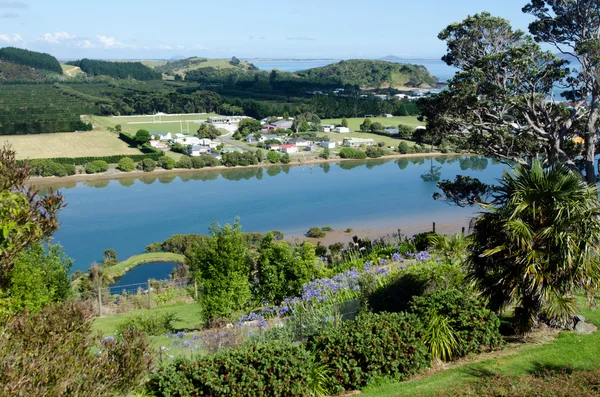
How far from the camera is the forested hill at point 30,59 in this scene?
171 meters

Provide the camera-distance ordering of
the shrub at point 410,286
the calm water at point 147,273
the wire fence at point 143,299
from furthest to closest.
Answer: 1. the calm water at point 147,273
2. the wire fence at point 143,299
3. the shrub at point 410,286

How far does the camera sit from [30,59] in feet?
560

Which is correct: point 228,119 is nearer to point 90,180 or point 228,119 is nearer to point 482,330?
point 90,180

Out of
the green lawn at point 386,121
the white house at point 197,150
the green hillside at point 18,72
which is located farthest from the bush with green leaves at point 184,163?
the green hillside at point 18,72

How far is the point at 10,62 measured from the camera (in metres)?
169

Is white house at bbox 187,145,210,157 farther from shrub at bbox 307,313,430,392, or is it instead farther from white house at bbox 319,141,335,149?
shrub at bbox 307,313,430,392

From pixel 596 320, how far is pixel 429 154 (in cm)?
5388

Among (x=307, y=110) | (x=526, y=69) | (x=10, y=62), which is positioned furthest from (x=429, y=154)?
(x=10, y=62)

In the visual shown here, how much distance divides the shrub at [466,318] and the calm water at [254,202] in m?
19.2

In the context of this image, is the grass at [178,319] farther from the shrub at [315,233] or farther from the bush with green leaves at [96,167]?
the bush with green leaves at [96,167]

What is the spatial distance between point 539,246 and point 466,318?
121 cm

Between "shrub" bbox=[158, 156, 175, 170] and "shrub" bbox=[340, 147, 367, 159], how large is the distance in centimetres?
1621

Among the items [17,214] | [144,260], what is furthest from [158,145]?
[17,214]

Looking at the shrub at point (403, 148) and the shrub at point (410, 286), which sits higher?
the shrub at point (410, 286)
